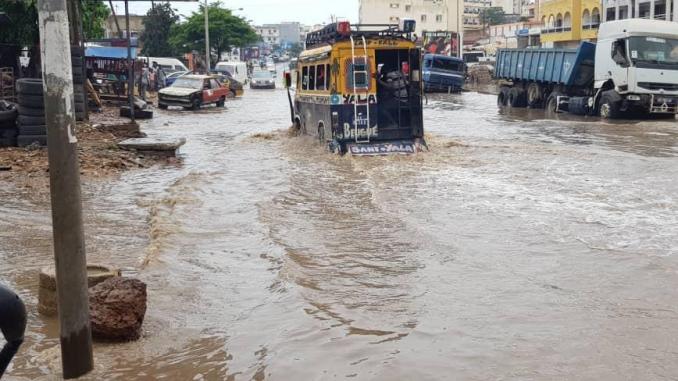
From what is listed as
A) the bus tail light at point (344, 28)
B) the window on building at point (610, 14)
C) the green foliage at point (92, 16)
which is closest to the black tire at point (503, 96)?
the window on building at point (610, 14)

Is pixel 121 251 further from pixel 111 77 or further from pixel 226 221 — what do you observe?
pixel 111 77

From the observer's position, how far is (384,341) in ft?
16.8

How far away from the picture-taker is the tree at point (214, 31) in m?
63.4

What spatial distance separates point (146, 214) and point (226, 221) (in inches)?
47.7

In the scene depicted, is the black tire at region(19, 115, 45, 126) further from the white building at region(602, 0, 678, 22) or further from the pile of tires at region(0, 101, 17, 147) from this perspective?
the white building at region(602, 0, 678, 22)

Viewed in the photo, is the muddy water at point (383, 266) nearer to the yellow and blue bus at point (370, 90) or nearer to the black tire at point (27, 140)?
the yellow and blue bus at point (370, 90)

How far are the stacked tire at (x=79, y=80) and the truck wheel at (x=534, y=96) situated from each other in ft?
61.4

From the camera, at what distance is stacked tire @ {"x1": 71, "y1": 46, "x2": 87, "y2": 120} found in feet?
61.7

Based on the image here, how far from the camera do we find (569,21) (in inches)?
2036

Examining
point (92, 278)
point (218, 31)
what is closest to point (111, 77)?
point (92, 278)

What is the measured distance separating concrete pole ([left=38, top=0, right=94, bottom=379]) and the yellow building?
151ft

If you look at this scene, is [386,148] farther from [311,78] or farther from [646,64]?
[646,64]

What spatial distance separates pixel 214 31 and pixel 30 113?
52.0 meters

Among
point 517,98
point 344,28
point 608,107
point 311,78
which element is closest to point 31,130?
point 311,78
